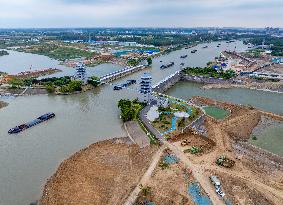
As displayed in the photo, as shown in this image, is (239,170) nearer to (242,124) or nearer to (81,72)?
(242,124)

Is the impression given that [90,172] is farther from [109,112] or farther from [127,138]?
[109,112]

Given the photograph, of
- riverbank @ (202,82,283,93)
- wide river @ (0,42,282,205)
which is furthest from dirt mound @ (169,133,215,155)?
riverbank @ (202,82,283,93)

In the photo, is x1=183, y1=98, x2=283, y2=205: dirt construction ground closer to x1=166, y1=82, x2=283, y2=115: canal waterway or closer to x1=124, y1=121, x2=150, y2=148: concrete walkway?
x1=124, y1=121, x2=150, y2=148: concrete walkway

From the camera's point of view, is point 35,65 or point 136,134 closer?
point 136,134

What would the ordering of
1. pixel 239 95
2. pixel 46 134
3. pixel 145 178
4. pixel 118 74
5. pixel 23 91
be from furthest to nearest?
pixel 118 74, pixel 23 91, pixel 239 95, pixel 46 134, pixel 145 178

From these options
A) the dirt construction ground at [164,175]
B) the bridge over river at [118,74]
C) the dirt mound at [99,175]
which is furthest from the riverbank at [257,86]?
the dirt mound at [99,175]

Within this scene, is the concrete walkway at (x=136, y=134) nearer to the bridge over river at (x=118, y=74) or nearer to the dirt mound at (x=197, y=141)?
the dirt mound at (x=197, y=141)

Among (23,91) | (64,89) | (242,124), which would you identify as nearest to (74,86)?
(64,89)
